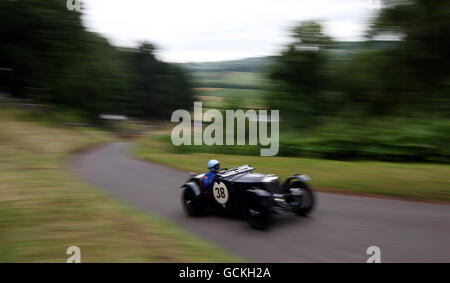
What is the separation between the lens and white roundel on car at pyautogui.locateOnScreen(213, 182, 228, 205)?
27.7 feet

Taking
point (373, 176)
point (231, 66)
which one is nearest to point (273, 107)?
point (373, 176)

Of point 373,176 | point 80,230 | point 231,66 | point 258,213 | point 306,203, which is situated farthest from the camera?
point 231,66

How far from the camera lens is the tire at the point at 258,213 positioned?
25.0 ft

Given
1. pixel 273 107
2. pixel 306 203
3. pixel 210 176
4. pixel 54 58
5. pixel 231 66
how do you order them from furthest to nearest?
pixel 231 66 → pixel 54 58 → pixel 273 107 → pixel 210 176 → pixel 306 203

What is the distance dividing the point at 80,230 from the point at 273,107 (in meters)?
23.4

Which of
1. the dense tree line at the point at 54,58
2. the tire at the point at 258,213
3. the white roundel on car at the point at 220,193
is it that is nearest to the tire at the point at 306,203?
the tire at the point at 258,213

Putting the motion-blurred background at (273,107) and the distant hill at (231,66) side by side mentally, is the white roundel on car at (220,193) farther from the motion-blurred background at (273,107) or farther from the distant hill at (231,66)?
the distant hill at (231,66)

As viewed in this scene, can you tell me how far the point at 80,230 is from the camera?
279 inches

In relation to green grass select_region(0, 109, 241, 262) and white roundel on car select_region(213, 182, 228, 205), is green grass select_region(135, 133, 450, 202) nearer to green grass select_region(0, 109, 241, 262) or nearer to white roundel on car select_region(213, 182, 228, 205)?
white roundel on car select_region(213, 182, 228, 205)

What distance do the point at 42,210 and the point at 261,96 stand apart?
77.0ft

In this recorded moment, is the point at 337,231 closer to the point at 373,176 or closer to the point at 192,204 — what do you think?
the point at 192,204

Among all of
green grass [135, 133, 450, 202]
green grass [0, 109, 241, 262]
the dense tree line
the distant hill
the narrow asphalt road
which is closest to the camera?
green grass [0, 109, 241, 262]

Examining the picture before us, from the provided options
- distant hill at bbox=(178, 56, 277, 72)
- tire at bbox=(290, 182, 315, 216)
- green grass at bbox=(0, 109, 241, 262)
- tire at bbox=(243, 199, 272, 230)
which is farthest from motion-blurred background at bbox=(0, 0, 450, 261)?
distant hill at bbox=(178, 56, 277, 72)
